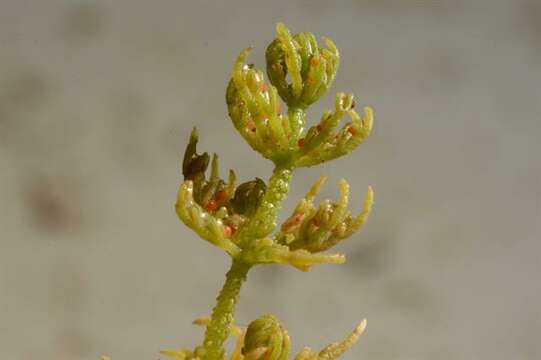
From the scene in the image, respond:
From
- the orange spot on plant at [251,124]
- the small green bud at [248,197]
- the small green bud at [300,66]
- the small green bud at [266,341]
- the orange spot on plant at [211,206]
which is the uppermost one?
the small green bud at [300,66]

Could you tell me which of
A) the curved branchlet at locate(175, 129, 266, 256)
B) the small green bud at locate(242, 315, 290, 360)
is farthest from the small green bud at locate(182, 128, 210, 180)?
the small green bud at locate(242, 315, 290, 360)

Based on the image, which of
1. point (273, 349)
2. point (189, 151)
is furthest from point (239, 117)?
point (273, 349)

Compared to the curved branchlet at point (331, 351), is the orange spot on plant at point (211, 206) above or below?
above

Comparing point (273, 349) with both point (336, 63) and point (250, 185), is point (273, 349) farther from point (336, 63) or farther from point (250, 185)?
point (336, 63)

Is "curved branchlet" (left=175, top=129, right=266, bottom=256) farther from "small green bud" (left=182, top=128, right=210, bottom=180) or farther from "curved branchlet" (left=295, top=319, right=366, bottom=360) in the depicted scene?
"curved branchlet" (left=295, top=319, right=366, bottom=360)

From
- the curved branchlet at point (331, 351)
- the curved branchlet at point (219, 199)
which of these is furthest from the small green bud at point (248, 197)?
the curved branchlet at point (331, 351)

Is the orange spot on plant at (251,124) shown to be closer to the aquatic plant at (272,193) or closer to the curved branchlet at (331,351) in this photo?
the aquatic plant at (272,193)
